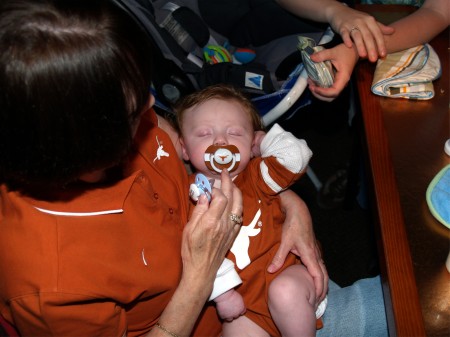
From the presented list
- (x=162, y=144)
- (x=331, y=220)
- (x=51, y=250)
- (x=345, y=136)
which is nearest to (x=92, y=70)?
(x=51, y=250)

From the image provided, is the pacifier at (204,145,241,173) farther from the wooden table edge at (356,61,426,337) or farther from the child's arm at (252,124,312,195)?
the wooden table edge at (356,61,426,337)

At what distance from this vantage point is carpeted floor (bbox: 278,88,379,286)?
2.33 metres

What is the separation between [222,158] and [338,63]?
0.50 m

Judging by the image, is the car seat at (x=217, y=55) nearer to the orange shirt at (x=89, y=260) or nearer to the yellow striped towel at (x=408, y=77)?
the yellow striped towel at (x=408, y=77)

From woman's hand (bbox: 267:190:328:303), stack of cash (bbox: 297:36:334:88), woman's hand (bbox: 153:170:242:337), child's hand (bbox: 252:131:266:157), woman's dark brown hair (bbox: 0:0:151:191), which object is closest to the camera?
woman's dark brown hair (bbox: 0:0:151:191)

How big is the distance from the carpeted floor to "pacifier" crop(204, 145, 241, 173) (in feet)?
2.23

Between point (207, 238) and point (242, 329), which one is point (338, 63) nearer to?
point (207, 238)

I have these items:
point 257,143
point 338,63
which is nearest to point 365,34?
point 338,63

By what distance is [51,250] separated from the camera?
98cm

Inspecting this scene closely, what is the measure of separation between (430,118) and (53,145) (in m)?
1.12

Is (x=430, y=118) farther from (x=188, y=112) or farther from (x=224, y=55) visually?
(x=224, y=55)

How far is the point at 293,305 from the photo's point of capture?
1.31 metres

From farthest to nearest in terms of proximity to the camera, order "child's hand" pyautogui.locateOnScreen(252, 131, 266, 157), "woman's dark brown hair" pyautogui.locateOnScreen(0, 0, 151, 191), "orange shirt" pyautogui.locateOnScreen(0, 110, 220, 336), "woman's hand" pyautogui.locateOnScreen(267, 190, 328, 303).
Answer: "child's hand" pyautogui.locateOnScreen(252, 131, 266, 157)
"woman's hand" pyautogui.locateOnScreen(267, 190, 328, 303)
"orange shirt" pyautogui.locateOnScreen(0, 110, 220, 336)
"woman's dark brown hair" pyautogui.locateOnScreen(0, 0, 151, 191)

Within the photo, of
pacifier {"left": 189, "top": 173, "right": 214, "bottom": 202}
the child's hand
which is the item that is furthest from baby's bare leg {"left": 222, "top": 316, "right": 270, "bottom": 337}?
the child's hand
